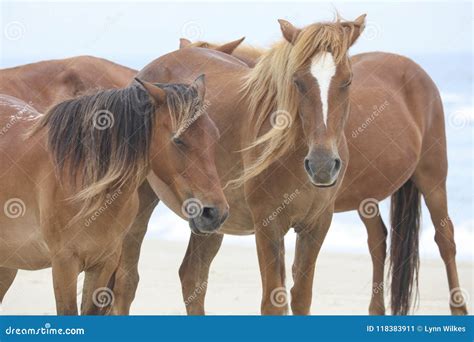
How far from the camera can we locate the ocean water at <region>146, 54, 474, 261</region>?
15.5m

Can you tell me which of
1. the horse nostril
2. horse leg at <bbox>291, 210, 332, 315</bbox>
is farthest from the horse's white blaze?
horse leg at <bbox>291, 210, 332, 315</bbox>

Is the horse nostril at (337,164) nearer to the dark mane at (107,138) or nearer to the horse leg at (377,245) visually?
the dark mane at (107,138)

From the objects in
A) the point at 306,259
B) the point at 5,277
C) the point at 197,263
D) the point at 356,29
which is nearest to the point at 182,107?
the point at 356,29

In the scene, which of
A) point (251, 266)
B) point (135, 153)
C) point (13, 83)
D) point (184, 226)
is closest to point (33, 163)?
point (135, 153)

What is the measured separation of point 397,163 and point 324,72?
2564 mm

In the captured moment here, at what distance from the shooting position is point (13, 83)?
8.79 meters

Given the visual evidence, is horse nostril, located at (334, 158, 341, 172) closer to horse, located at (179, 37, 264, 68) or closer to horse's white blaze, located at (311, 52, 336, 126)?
horse's white blaze, located at (311, 52, 336, 126)

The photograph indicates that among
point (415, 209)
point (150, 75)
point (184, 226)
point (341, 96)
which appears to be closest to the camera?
point (341, 96)

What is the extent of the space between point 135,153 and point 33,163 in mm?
629

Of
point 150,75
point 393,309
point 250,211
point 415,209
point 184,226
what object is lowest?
point 184,226

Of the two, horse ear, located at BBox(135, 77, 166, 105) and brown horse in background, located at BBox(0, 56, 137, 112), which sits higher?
horse ear, located at BBox(135, 77, 166, 105)

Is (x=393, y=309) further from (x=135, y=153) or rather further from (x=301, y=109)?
(x=135, y=153)

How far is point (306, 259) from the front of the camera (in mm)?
6637

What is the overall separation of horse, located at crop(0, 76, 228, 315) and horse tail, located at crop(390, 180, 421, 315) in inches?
140
